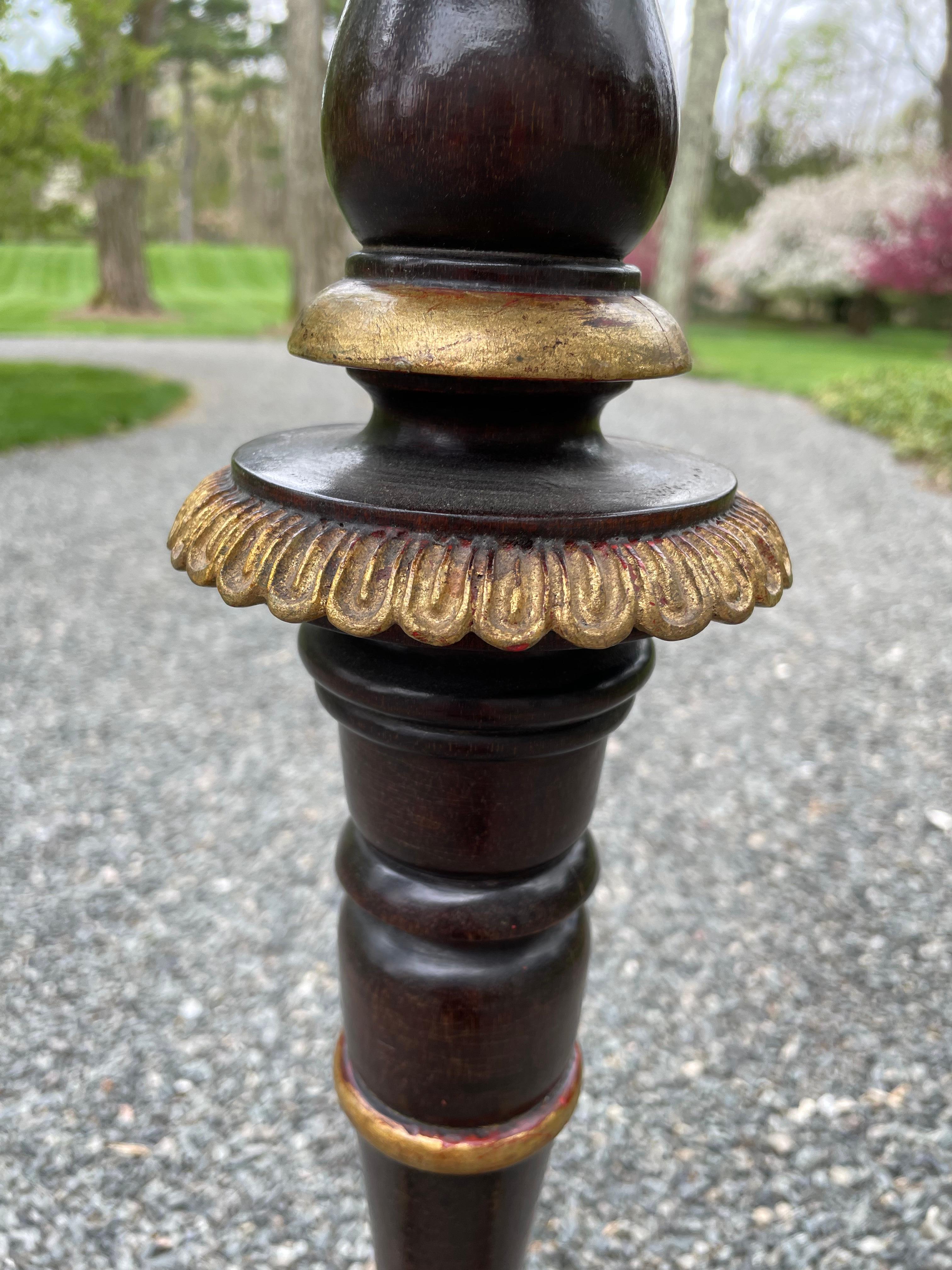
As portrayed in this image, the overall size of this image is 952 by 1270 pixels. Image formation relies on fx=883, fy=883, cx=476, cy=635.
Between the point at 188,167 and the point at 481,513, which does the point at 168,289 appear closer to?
the point at 188,167

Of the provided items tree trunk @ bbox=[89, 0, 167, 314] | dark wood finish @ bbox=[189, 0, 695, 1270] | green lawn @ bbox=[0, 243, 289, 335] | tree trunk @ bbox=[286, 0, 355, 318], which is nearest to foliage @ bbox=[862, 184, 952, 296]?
tree trunk @ bbox=[286, 0, 355, 318]

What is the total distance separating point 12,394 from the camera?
25.1 ft

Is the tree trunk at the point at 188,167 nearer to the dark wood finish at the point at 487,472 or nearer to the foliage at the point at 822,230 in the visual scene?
the foliage at the point at 822,230

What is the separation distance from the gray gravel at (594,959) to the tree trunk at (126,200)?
1073cm

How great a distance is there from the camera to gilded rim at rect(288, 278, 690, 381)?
538 mm

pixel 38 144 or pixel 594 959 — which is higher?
pixel 38 144

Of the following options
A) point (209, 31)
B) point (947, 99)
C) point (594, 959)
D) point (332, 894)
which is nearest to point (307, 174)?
point (209, 31)

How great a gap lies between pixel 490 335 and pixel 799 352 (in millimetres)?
15447

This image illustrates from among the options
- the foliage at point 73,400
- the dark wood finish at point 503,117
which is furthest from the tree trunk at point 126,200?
the dark wood finish at point 503,117

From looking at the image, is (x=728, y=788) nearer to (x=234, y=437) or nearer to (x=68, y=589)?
(x=68, y=589)

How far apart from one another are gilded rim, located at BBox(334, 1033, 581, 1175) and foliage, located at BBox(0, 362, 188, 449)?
6.59 meters

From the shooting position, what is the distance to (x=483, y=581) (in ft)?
1.68

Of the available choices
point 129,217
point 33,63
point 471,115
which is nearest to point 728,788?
point 471,115

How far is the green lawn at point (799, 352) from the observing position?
10789mm
